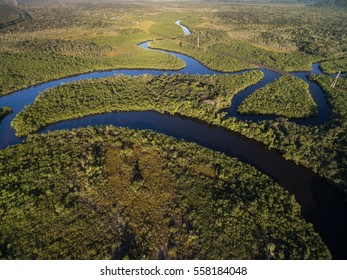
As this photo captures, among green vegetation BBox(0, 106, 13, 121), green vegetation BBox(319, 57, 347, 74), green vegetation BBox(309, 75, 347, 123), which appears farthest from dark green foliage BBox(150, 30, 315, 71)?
green vegetation BBox(0, 106, 13, 121)

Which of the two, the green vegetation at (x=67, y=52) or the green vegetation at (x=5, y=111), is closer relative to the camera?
the green vegetation at (x=5, y=111)

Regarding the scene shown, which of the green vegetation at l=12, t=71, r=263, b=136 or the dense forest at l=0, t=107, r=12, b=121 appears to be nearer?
the green vegetation at l=12, t=71, r=263, b=136

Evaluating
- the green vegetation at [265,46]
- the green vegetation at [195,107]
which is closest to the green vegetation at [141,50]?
the green vegetation at [265,46]

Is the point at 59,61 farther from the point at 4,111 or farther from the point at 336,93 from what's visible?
the point at 336,93

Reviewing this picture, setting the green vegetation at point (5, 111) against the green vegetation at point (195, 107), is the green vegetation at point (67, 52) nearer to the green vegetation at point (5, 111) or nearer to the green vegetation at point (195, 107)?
the green vegetation at point (5, 111)

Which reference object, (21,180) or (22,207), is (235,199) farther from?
Result: (21,180)

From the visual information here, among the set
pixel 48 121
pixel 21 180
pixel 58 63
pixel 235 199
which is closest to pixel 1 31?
pixel 58 63

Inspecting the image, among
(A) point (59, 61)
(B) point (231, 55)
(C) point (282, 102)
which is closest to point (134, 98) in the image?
(C) point (282, 102)

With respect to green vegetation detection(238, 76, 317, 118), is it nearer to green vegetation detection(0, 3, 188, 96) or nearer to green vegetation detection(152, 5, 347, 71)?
green vegetation detection(152, 5, 347, 71)
